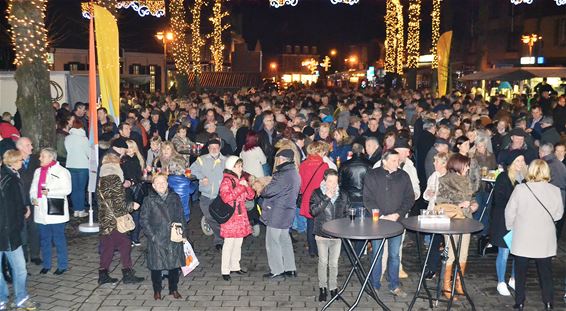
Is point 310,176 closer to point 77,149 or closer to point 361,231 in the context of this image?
point 361,231

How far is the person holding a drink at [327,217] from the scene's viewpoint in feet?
24.2

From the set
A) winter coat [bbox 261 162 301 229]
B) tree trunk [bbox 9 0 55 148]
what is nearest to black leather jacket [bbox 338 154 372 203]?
winter coat [bbox 261 162 301 229]

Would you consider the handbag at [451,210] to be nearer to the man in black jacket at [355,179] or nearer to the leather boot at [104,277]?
the man in black jacket at [355,179]

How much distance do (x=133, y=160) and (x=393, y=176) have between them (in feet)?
13.5

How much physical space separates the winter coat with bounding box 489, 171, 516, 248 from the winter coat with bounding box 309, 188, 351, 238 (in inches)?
74.1

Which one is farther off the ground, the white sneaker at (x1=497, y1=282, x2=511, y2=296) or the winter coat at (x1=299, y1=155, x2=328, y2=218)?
the winter coat at (x1=299, y1=155, x2=328, y2=218)

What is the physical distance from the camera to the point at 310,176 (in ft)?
28.3

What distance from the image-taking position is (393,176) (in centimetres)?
739

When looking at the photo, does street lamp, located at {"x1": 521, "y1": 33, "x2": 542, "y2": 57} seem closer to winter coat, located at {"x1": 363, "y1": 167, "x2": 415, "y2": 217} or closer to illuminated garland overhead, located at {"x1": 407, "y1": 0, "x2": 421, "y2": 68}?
illuminated garland overhead, located at {"x1": 407, "y1": 0, "x2": 421, "y2": 68}

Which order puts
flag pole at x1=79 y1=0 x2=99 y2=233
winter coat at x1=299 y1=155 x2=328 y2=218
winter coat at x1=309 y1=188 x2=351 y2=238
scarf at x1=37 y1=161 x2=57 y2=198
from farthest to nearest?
flag pole at x1=79 y1=0 x2=99 y2=233 < winter coat at x1=299 y1=155 x2=328 y2=218 < scarf at x1=37 y1=161 x2=57 y2=198 < winter coat at x1=309 y1=188 x2=351 y2=238

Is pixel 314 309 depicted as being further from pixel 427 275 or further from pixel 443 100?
pixel 443 100

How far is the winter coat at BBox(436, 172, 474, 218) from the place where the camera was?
24.2 ft

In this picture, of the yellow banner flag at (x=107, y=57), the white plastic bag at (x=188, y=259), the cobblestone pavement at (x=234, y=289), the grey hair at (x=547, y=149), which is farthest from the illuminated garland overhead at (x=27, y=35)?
the grey hair at (x=547, y=149)

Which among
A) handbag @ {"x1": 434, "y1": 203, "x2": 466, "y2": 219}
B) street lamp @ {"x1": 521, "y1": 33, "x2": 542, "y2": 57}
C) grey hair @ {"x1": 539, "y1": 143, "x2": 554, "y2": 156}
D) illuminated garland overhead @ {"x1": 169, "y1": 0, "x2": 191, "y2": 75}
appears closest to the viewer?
handbag @ {"x1": 434, "y1": 203, "x2": 466, "y2": 219}
